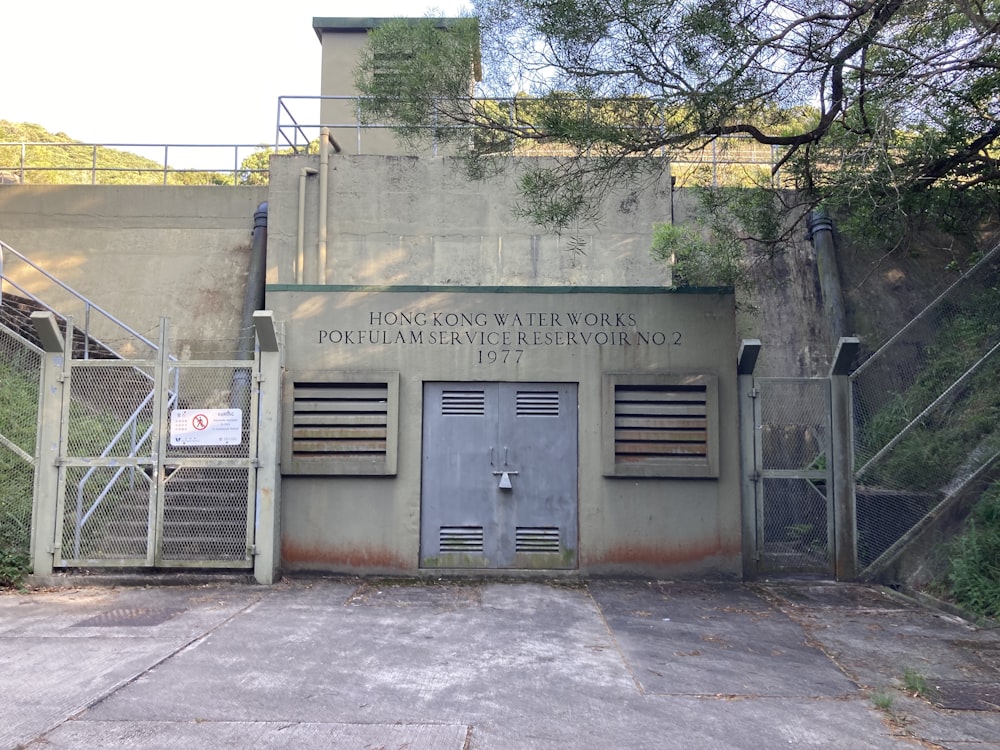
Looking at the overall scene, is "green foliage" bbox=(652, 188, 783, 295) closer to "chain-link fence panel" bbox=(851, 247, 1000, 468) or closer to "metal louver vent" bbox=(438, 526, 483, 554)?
"chain-link fence panel" bbox=(851, 247, 1000, 468)

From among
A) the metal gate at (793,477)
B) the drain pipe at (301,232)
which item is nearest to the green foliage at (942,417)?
the metal gate at (793,477)

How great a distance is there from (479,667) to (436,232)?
8.72 meters

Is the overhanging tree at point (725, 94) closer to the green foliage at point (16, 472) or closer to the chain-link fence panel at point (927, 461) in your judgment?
the chain-link fence panel at point (927, 461)

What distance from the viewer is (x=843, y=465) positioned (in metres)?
8.86

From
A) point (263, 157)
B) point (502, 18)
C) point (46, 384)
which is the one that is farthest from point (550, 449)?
point (263, 157)

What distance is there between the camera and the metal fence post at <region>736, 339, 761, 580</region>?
8.89 metres

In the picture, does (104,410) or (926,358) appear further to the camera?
(926,358)

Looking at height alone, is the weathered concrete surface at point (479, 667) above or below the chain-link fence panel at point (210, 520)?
below

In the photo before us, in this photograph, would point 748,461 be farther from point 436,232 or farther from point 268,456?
point 436,232

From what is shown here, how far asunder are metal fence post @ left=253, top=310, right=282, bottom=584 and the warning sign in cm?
25

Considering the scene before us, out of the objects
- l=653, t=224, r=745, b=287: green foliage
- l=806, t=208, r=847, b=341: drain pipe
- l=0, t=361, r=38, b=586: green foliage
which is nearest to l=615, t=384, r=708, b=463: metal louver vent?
l=653, t=224, r=745, b=287: green foliage

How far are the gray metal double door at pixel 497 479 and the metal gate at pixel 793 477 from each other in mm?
2067

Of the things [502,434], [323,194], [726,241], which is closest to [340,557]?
[502,434]

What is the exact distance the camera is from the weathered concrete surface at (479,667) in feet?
14.8
